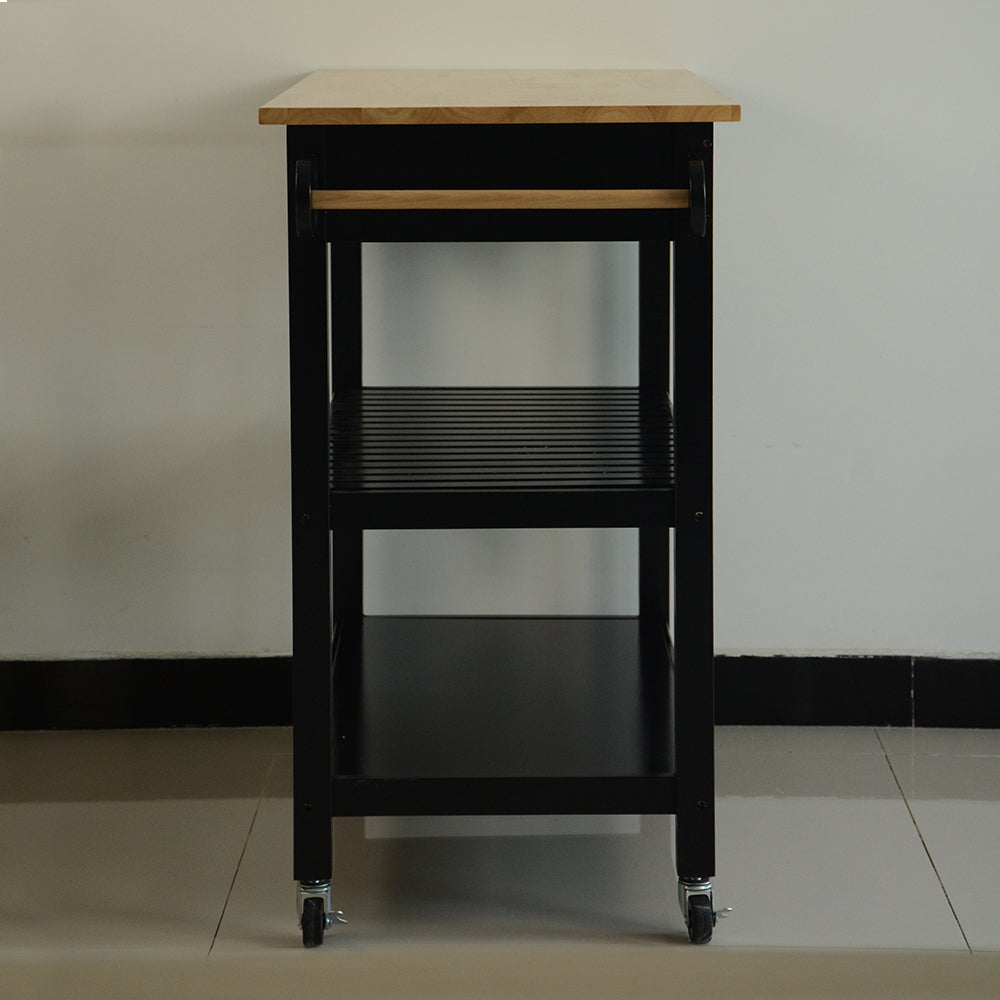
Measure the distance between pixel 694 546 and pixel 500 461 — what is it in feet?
0.83

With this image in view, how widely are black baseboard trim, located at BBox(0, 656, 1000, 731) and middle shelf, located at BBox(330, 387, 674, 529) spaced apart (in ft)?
1.83

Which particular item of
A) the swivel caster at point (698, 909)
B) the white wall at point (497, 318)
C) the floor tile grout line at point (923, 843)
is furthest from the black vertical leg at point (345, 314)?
the floor tile grout line at point (923, 843)

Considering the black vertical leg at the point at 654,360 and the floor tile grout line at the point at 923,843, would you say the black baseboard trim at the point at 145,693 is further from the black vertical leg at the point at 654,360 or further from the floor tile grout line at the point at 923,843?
the floor tile grout line at the point at 923,843

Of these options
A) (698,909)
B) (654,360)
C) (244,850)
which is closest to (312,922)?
(244,850)

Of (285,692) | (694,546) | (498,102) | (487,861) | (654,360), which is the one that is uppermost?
(498,102)

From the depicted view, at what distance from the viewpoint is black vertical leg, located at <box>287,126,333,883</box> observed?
1.39 m

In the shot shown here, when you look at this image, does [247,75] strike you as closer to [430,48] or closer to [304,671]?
[430,48]

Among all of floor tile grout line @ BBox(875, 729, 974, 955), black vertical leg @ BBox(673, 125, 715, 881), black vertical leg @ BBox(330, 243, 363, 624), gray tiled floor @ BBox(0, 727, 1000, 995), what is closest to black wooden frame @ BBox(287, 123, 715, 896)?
black vertical leg @ BBox(673, 125, 715, 881)

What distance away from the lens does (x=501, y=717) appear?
5.57 ft

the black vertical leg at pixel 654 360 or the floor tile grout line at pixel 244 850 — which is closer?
the floor tile grout line at pixel 244 850

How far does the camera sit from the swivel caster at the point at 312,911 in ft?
5.03

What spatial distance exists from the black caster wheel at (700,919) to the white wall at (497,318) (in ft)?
2.22

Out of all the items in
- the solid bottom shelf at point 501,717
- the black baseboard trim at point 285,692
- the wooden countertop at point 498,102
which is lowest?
the black baseboard trim at point 285,692

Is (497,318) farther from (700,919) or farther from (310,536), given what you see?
(700,919)
